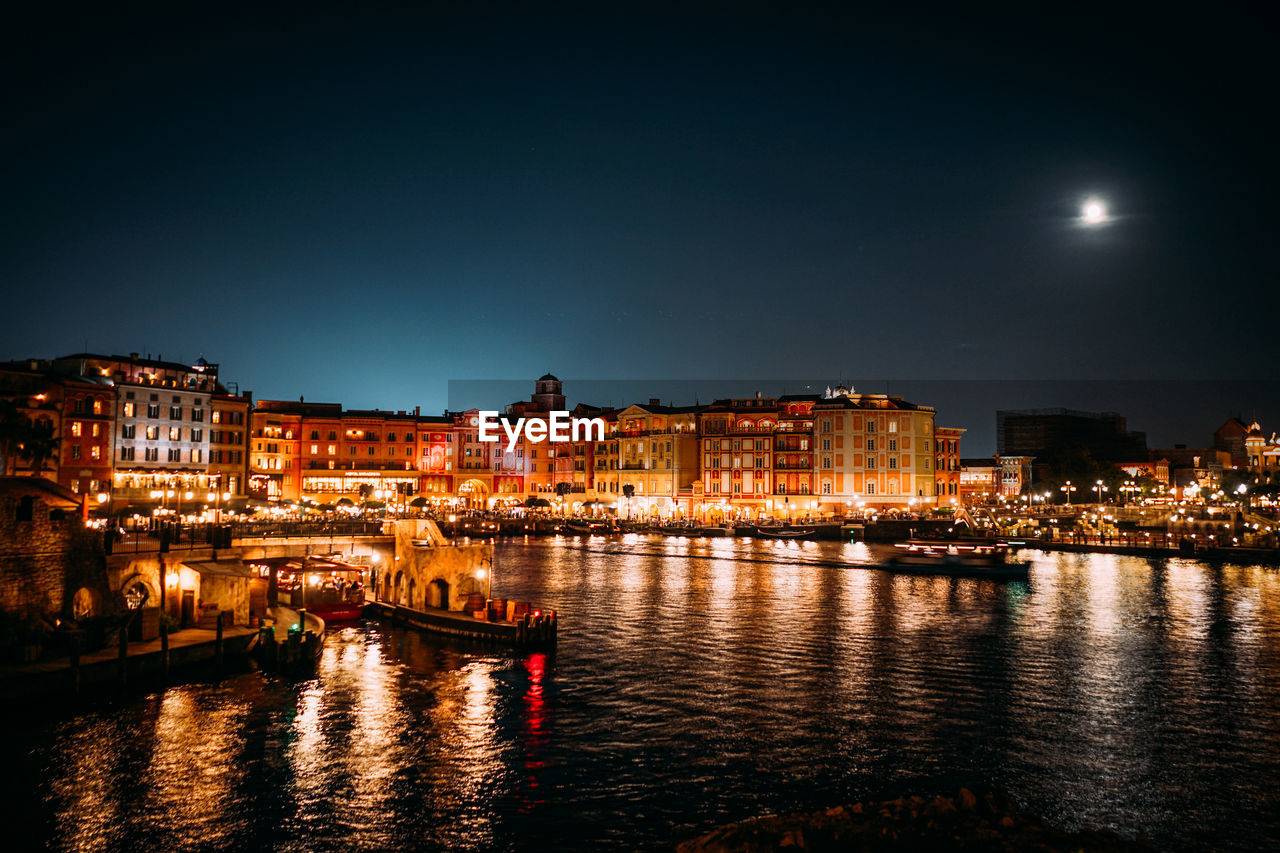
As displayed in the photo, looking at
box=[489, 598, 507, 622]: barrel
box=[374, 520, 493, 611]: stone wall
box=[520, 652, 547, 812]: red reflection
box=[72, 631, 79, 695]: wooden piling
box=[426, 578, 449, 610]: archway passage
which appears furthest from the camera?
box=[426, 578, 449, 610]: archway passage

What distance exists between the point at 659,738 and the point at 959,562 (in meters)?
56.3

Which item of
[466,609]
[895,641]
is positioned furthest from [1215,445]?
[466,609]

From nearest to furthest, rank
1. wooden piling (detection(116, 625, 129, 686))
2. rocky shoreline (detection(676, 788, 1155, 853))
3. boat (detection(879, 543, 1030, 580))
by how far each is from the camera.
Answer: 1. rocky shoreline (detection(676, 788, 1155, 853))
2. wooden piling (detection(116, 625, 129, 686))
3. boat (detection(879, 543, 1030, 580))

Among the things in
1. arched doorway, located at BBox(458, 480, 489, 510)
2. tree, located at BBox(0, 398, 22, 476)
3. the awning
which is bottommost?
the awning

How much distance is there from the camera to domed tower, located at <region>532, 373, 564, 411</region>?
132500mm

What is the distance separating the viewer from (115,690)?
27625 millimetres

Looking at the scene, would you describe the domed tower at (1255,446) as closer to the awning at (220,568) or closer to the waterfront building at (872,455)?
the waterfront building at (872,455)

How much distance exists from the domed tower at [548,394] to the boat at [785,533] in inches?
1620

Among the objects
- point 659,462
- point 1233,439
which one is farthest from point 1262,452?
point 659,462

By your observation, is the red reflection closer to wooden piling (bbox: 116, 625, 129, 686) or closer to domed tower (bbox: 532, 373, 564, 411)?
wooden piling (bbox: 116, 625, 129, 686)

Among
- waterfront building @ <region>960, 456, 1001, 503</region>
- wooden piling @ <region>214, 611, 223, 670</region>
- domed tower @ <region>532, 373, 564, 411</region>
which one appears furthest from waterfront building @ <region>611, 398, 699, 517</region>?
wooden piling @ <region>214, 611, 223, 670</region>

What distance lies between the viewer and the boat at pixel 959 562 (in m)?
69.4

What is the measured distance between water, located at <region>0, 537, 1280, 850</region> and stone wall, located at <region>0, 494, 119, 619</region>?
551 cm

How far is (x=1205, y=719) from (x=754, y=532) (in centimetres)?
7941
